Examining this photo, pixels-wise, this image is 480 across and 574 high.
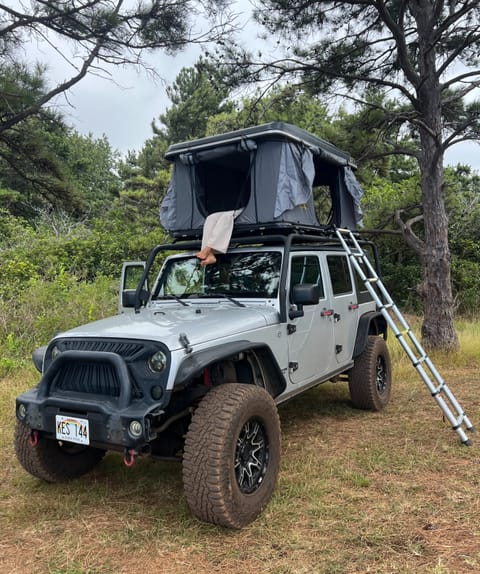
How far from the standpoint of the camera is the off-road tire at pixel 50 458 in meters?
3.29

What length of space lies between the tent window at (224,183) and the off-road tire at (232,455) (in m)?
2.44

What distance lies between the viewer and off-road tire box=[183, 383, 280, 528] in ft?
8.79

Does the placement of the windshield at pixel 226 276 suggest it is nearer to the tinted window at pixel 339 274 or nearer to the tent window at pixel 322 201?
the tinted window at pixel 339 274

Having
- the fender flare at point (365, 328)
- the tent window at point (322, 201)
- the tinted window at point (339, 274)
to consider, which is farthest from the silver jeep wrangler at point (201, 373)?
the tent window at point (322, 201)

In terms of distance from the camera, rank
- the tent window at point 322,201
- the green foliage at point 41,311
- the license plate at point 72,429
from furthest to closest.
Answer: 1. the green foliage at point 41,311
2. the tent window at point 322,201
3. the license plate at point 72,429

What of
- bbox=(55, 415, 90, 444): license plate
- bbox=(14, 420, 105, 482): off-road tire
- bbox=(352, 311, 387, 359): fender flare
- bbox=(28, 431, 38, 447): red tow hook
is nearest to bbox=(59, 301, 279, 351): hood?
bbox=(55, 415, 90, 444): license plate

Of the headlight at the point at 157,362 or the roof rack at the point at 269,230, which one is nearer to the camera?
the headlight at the point at 157,362

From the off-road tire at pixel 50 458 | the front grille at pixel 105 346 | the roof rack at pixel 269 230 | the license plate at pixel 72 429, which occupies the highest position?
the roof rack at pixel 269 230

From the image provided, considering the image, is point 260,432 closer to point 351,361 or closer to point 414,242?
point 351,361

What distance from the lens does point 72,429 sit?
284cm

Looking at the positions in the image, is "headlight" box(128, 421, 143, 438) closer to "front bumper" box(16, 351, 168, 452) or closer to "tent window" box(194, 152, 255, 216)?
"front bumper" box(16, 351, 168, 452)

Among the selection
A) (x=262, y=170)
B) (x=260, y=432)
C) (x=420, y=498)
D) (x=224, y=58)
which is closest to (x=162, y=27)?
(x=224, y=58)

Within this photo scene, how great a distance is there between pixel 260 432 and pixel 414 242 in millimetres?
6101

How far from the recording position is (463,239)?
13.3 metres
